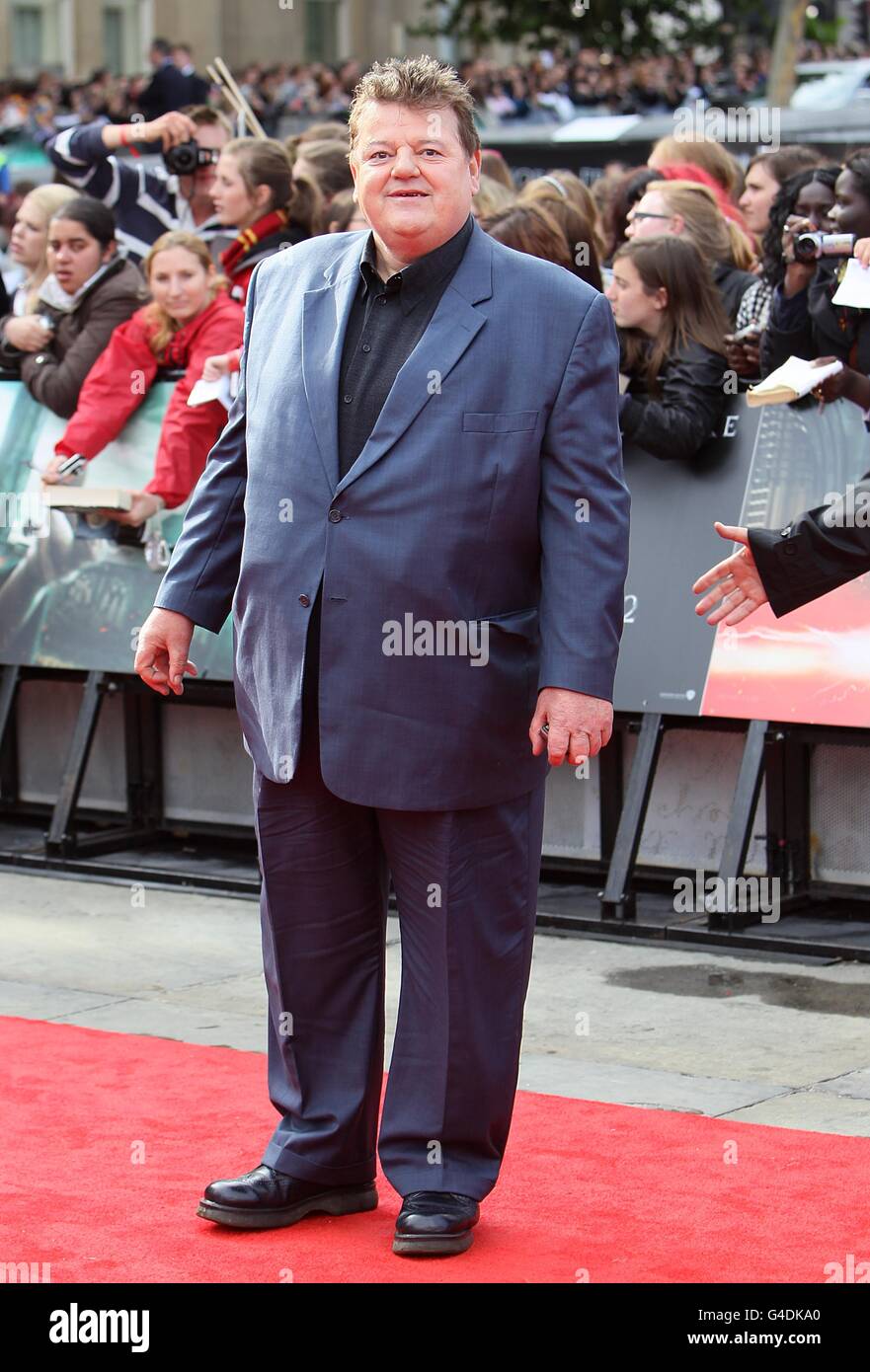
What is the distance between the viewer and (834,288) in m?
6.62

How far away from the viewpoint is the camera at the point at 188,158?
9.61 metres

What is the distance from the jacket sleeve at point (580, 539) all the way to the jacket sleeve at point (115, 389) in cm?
411

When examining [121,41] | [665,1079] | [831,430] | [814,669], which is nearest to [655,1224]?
[665,1079]

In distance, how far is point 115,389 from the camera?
26.7ft

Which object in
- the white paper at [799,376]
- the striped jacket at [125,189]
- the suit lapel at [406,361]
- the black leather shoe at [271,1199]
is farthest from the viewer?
the striped jacket at [125,189]

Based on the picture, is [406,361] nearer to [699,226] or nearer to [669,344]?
[669,344]

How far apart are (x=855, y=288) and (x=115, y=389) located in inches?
116

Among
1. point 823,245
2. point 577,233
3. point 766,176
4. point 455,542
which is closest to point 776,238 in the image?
point 823,245

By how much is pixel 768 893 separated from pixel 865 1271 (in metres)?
3.08

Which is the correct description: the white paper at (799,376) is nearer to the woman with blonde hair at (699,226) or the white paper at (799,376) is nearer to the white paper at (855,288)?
the white paper at (855,288)

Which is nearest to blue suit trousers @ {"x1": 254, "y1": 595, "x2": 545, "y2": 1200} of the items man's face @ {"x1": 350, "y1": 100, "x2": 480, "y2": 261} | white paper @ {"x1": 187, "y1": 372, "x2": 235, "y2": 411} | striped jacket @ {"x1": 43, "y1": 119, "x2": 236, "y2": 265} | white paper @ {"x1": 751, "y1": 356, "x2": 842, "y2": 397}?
man's face @ {"x1": 350, "y1": 100, "x2": 480, "y2": 261}

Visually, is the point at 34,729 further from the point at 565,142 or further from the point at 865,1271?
the point at 565,142

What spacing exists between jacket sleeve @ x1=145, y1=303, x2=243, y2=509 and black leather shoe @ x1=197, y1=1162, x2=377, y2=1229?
3.85 meters

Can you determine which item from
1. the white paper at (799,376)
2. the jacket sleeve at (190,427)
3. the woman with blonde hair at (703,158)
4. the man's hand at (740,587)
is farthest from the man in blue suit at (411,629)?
the woman with blonde hair at (703,158)
